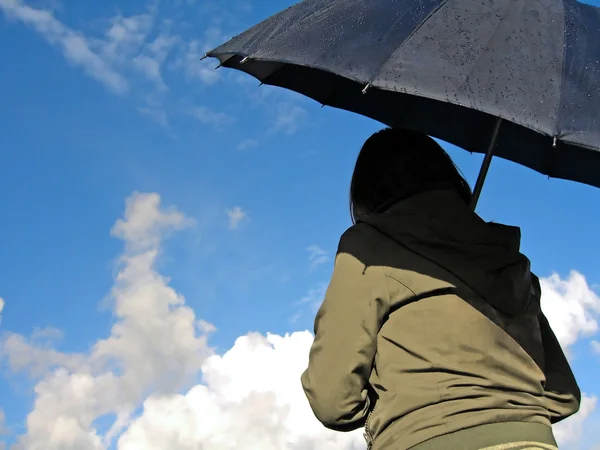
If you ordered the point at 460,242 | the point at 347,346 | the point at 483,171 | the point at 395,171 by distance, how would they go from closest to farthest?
the point at 347,346, the point at 460,242, the point at 395,171, the point at 483,171

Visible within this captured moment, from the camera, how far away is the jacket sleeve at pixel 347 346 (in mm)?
2783

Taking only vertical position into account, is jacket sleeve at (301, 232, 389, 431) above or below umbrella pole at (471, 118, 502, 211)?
below

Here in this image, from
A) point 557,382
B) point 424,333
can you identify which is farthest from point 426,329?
point 557,382

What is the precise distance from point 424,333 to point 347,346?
314 millimetres

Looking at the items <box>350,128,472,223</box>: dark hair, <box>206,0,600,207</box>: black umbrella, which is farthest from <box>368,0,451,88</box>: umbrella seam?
<box>350,128,472,223</box>: dark hair

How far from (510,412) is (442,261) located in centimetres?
66

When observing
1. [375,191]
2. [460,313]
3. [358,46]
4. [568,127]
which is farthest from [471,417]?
[358,46]

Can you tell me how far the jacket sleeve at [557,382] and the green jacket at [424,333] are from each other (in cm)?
28

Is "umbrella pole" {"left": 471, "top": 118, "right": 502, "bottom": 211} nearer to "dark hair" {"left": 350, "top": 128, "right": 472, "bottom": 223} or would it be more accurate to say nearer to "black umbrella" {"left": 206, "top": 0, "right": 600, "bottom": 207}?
"black umbrella" {"left": 206, "top": 0, "right": 600, "bottom": 207}

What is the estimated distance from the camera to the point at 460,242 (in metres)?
2.97

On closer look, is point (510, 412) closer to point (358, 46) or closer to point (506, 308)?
point (506, 308)

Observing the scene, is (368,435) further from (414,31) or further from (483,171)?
(414,31)

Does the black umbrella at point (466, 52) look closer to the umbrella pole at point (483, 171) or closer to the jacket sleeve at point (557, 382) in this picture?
the umbrella pole at point (483, 171)

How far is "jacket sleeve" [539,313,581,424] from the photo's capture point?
10.5 ft
